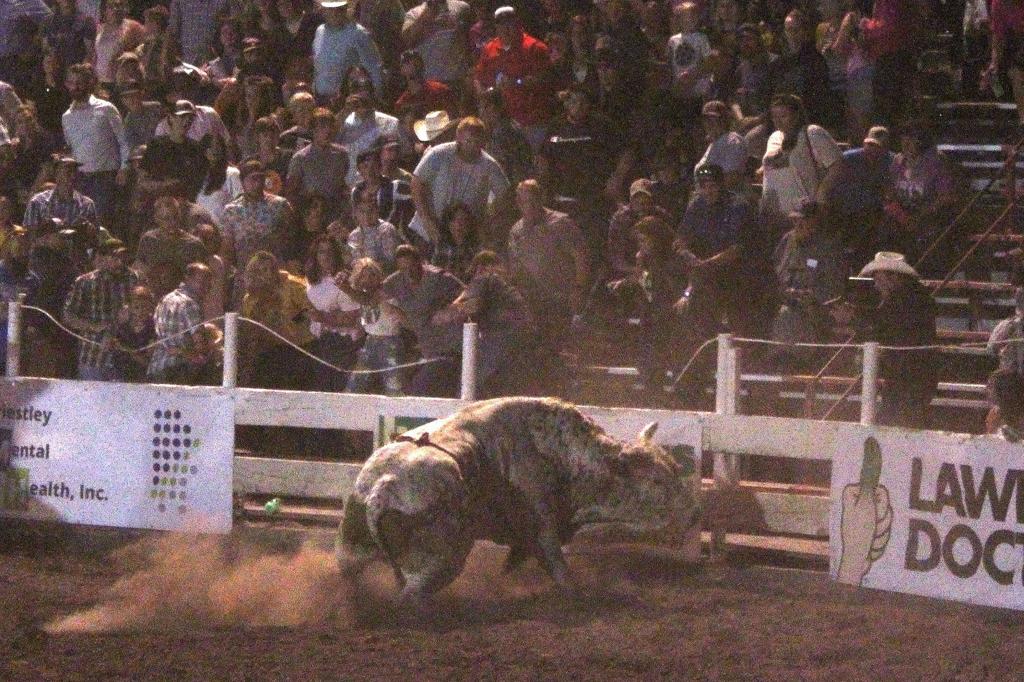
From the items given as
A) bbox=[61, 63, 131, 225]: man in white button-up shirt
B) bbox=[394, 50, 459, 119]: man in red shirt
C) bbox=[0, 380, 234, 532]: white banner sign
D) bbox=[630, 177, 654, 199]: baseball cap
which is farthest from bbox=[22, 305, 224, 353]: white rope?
bbox=[630, 177, 654, 199]: baseball cap

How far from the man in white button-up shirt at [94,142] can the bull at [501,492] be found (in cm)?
751

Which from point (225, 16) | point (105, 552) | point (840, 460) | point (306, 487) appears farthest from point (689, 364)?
point (225, 16)

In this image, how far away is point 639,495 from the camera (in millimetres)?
10000

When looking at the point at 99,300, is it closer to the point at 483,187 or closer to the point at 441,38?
the point at 483,187

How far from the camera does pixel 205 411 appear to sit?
A: 1185 cm

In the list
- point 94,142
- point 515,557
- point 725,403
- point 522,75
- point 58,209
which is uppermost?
point 522,75

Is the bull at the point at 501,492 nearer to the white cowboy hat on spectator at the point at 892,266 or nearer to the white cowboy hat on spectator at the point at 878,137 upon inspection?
the white cowboy hat on spectator at the point at 892,266

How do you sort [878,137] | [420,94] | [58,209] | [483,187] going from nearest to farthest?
[878,137] → [483,187] → [58,209] → [420,94]

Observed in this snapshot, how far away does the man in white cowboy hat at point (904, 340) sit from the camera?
1077cm

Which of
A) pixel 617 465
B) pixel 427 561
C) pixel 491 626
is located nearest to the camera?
pixel 491 626

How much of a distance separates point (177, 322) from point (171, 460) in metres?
1.27

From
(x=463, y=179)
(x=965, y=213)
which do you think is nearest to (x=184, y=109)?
(x=463, y=179)

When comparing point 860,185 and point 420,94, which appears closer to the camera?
point 860,185

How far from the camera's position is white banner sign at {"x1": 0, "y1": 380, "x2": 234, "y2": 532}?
11836 mm
